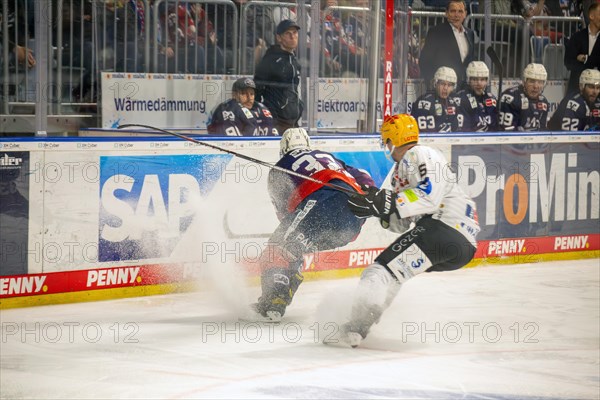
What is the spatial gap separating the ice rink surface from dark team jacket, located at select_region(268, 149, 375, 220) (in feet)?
2.32

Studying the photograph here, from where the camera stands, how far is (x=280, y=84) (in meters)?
9.09

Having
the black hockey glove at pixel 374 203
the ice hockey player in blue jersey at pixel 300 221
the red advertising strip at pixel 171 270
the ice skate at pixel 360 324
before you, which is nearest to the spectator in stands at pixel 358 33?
the red advertising strip at pixel 171 270

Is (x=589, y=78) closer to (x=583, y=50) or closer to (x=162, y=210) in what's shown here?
(x=583, y=50)

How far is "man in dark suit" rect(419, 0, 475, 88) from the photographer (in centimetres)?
996

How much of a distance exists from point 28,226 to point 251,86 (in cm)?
218

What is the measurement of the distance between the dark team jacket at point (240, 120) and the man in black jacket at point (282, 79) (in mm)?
84

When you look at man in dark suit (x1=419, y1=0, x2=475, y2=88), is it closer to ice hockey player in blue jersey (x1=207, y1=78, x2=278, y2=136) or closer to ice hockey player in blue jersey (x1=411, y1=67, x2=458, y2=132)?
ice hockey player in blue jersey (x1=411, y1=67, x2=458, y2=132)

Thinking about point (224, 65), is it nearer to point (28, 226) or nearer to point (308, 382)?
point (28, 226)

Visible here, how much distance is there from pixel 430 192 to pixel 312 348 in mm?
1180

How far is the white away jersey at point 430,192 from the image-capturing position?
666cm

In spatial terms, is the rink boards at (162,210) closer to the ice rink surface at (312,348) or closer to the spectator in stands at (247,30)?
the ice rink surface at (312,348)

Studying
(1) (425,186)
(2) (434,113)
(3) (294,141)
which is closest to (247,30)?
(3) (294,141)

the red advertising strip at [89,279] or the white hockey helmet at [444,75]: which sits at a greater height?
the white hockey helmet at [444,75]

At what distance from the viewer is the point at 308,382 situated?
5934mm
